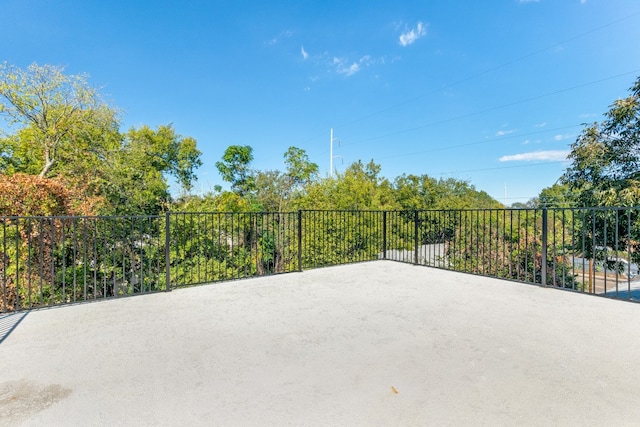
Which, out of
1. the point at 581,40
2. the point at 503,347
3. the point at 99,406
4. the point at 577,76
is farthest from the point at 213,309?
the point at 577,76

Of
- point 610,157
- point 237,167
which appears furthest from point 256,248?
point 237,167

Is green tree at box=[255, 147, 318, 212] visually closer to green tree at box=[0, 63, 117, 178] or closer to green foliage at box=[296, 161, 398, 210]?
green foliage at box=[296, 161, 398, 210]

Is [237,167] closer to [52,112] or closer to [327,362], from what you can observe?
[52,112]

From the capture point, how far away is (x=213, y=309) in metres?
2.94

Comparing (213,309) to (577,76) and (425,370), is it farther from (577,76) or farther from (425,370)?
(577,76)

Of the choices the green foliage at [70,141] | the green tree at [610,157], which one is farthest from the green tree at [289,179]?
the green tree at [610,157]

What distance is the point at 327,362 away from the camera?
1816 millimetres

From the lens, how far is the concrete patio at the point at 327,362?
4.41ft

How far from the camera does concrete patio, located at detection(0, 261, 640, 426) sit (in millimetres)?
1345

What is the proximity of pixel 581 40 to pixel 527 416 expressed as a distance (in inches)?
582

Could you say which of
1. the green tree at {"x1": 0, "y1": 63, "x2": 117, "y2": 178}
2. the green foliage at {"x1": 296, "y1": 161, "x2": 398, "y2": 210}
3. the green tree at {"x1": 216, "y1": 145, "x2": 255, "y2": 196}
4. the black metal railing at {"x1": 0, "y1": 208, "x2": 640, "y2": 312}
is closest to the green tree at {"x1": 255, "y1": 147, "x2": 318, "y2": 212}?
the green tree at {"x1": 216, "y1": 145, "x2": 255, "y2": 196}

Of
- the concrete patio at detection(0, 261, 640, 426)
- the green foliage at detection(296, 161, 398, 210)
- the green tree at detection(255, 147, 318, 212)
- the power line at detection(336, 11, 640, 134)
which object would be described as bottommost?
the concrete patio at detection(0, 261, 640, 426)

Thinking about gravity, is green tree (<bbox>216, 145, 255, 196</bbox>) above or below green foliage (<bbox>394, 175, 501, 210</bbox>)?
above

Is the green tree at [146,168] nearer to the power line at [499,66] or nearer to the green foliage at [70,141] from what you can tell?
the green foliage at [70,141]
